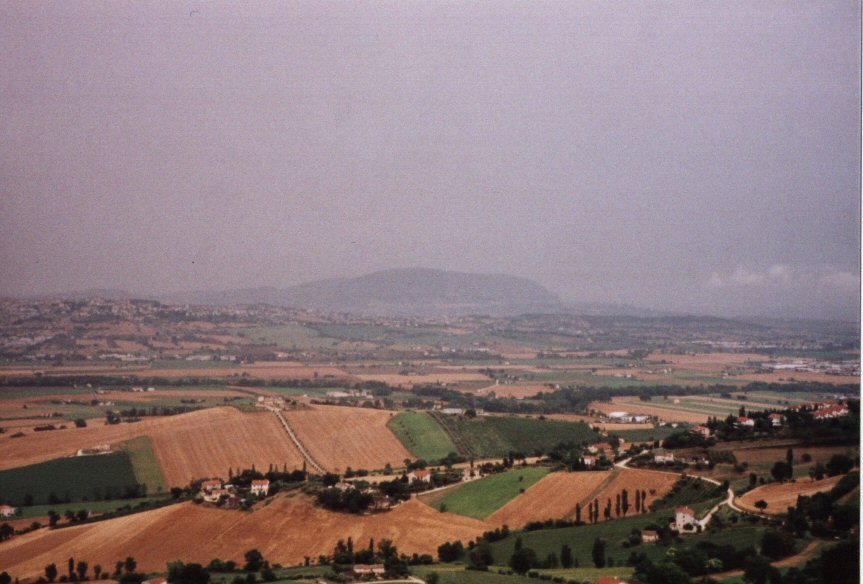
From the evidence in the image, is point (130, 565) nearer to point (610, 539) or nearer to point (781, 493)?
point (610, 539)

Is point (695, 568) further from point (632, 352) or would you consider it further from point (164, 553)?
point (632, 352)

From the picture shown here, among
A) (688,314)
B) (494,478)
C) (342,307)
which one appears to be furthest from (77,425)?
(342,307)

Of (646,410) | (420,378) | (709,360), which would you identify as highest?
(709,360)

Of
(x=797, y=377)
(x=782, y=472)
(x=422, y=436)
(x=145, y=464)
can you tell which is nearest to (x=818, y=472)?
(x=782, y=472)

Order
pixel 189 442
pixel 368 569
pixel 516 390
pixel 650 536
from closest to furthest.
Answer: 1. pixel 368 569
2. pixel 650 536
3. pixel 189 442
4. pixel 516 390

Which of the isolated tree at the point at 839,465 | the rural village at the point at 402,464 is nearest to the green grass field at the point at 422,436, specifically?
the rural village at the point at 402,464
